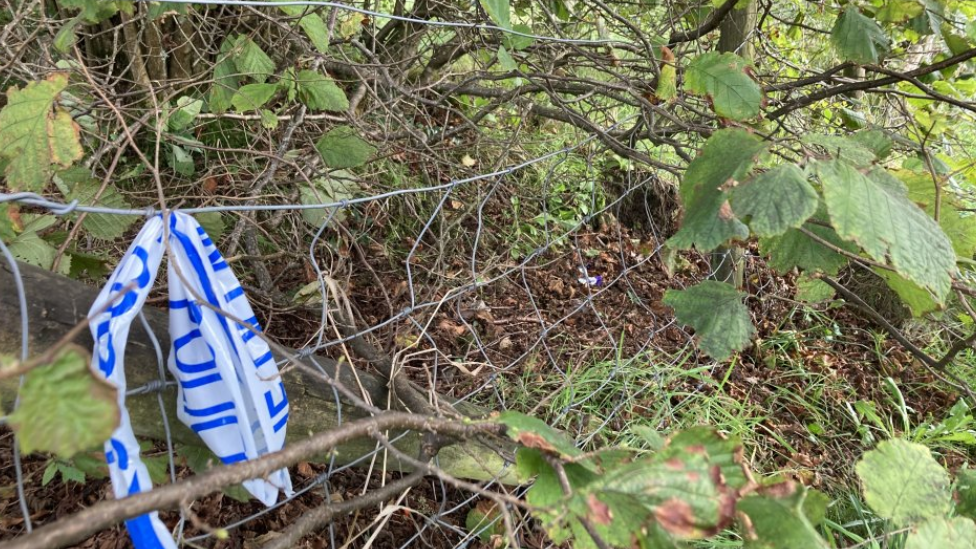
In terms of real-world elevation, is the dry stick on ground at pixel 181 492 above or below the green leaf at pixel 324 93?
below

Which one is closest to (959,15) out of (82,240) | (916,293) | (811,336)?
(811,336)

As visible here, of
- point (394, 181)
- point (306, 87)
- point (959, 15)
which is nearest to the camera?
point (306, 87)

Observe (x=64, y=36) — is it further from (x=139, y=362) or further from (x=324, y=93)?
(x=139, y=362)

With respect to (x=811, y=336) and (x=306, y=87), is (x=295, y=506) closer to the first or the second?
(x=306, y=87)

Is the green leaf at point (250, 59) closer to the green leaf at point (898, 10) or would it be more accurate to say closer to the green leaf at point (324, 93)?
the green leaf at point (324, 93)

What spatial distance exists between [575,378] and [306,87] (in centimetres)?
137

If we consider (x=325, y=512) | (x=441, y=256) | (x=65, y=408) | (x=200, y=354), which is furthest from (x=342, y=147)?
(x=65, y=408)

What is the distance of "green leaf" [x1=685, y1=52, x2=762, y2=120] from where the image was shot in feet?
4.52

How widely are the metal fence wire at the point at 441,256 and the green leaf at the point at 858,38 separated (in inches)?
20.5

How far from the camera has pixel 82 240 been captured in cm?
182

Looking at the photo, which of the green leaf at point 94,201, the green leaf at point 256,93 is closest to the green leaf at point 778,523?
the green leaf at point 94,201

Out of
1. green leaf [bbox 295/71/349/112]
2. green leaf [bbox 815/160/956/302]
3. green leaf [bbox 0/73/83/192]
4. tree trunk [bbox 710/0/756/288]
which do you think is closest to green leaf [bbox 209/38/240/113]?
green leaf [bbox 295/71/349/112]

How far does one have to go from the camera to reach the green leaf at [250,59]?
142 cm

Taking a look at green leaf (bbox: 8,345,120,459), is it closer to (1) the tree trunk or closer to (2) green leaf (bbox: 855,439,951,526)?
(2) green leaf (bbox: 855,439,951,526)
